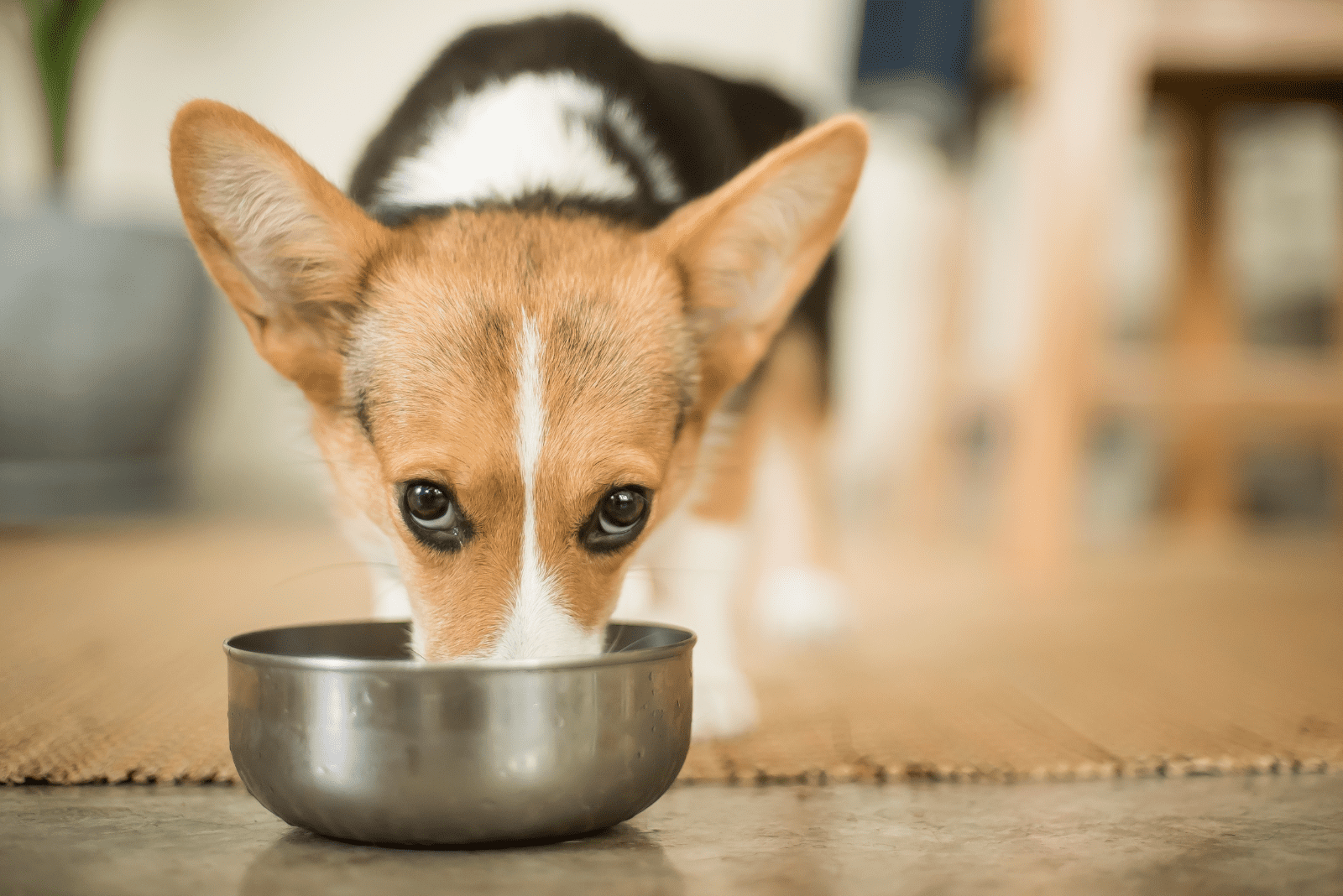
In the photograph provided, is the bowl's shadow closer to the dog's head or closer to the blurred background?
the dog's head

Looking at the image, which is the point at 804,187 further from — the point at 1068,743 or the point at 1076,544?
the point at 1076,544

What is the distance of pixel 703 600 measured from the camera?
1.79 metres

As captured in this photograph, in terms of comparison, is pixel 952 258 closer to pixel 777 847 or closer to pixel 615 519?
pixel 615 519

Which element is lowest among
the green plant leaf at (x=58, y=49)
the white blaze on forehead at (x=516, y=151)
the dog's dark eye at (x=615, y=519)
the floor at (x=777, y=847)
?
the floor at (x=777, y=847)

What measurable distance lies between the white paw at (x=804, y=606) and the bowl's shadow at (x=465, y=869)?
1.34 meters

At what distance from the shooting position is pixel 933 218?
168 inches

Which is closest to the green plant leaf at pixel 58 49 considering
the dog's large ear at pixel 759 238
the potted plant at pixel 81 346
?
the potted plant at pixel 81 346

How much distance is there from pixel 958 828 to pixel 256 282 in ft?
3.31

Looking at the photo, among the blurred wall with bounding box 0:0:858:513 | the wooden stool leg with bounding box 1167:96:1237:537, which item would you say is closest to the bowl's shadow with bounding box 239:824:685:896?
the wooden stool leg with bounding box 1167:96:1237:537

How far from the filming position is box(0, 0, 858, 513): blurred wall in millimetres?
4695

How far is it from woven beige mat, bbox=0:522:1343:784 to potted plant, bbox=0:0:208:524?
2.00ft

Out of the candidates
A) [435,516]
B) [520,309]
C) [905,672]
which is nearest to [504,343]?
[520,309]

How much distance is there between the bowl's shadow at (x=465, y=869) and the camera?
37.1 inches

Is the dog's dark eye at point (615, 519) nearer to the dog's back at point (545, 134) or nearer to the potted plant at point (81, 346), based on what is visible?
the dog's back at point (545, 134)
